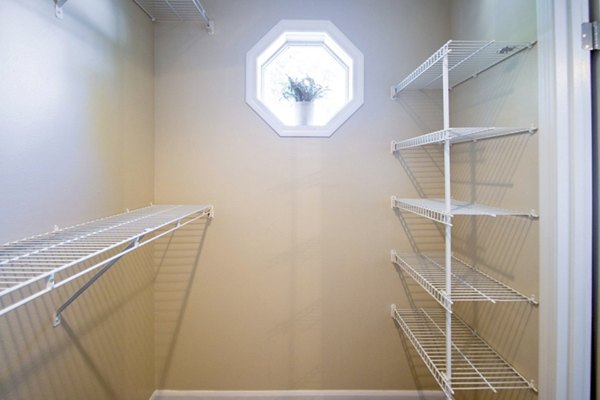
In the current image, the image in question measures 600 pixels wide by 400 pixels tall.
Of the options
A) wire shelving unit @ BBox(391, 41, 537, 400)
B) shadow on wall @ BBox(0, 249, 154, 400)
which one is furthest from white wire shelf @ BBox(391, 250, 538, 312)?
shadow on wall @ BBox(0, 249, 154, 400)

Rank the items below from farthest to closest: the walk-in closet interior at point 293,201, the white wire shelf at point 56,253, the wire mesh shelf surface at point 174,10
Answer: the walk-in closet interior at point 293,201, the wire mesh shelf surface at point 174,10, the white wire shelf at point 56,253

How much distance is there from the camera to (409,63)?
6.45ft

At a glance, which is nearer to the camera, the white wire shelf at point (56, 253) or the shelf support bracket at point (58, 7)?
the white wire shelf at point (56, 253)

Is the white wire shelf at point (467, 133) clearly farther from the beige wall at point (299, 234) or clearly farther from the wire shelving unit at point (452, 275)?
the beige wall at point (299, 234)

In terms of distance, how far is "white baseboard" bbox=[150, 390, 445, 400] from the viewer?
77.2 inches

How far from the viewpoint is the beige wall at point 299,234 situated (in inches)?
77.3

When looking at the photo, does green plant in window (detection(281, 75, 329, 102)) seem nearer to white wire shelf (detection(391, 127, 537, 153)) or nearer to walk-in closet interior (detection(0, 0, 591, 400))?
walk-in closet interior (detection(0, 0, 591, 400))

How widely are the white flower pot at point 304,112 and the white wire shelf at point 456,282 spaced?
87 centimetres

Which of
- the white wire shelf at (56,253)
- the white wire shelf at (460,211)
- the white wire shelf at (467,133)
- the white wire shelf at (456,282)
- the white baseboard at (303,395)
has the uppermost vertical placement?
the white wire shelf at (467,133)

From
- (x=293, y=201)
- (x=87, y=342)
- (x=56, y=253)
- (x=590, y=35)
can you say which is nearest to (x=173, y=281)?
(x=87, y=342)

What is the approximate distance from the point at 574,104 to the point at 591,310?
641 mm

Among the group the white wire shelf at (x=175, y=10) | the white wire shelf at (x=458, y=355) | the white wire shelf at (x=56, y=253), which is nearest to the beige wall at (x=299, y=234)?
the white wire shelf at (x=458, y=355)

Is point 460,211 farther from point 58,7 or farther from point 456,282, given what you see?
point 58,7

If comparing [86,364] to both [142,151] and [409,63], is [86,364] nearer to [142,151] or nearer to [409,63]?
[142,151]
